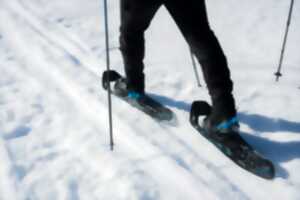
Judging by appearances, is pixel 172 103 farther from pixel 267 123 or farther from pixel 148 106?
pixel 267 123

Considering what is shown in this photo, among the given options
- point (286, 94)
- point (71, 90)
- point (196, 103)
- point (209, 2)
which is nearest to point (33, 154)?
point (71, 90)

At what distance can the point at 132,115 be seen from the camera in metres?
3.18

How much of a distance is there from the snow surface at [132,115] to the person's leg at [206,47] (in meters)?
0.45

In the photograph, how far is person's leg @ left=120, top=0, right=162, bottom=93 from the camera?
8.51 feet

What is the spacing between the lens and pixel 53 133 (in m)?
2.89

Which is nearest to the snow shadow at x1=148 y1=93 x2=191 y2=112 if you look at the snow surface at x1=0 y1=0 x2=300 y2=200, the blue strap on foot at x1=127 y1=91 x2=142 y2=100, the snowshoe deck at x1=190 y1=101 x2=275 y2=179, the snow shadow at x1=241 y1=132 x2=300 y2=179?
the snow surface at x1=0 y1=0 x2=300 y2=200

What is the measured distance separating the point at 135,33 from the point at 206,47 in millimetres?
690

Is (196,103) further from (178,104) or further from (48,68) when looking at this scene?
Answer: (48,68)

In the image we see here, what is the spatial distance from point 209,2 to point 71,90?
310 centimetres

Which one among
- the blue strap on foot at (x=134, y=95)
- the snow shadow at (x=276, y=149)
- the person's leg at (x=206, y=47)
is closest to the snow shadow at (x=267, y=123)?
the snow shadow at (x=276, y=149)

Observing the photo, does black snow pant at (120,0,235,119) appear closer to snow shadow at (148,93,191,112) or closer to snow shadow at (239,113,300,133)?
snow shadow at (239,113,300,133)

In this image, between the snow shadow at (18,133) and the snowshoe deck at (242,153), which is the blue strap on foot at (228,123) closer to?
the snowshoe deck at (242,153)

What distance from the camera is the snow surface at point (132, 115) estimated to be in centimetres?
239

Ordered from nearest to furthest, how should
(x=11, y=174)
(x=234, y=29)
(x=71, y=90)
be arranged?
(x=11, y=174)
(x=71, y=90)
(x=234, y=29)
